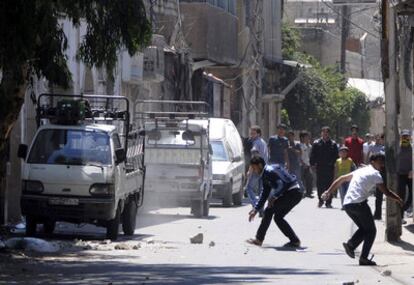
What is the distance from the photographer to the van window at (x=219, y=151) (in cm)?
3272

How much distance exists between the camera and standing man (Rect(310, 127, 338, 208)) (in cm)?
3127

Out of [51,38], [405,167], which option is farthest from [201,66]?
[51,38]

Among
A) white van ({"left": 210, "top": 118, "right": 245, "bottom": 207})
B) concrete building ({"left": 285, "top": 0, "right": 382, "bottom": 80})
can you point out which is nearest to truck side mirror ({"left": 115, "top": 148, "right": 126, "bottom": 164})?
white van ({"left": 210, "top": 118, "right": 245, "bottom": 207})

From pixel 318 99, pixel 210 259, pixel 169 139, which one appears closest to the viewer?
pixel 210 259

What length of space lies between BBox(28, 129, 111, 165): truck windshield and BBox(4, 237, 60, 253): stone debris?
84.9 inches

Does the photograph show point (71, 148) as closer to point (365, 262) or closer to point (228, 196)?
point (365, 262)

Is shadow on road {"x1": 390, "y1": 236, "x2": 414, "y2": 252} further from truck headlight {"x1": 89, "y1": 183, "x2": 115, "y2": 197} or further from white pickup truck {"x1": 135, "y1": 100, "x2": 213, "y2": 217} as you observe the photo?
white pickup truck {"x1": 135, "y1": 100, "x2": 213, "y2": 217}

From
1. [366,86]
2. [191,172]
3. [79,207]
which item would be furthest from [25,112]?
[366,86]

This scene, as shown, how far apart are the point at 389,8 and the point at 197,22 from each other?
20.3 metres

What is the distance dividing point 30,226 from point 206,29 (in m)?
20.5

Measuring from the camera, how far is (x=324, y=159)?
31281 millimetres

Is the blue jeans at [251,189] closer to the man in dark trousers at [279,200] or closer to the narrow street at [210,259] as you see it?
the narrow street at [210,259]

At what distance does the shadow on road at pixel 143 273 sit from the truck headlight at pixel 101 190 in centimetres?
344

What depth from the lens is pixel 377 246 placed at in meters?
20.6
